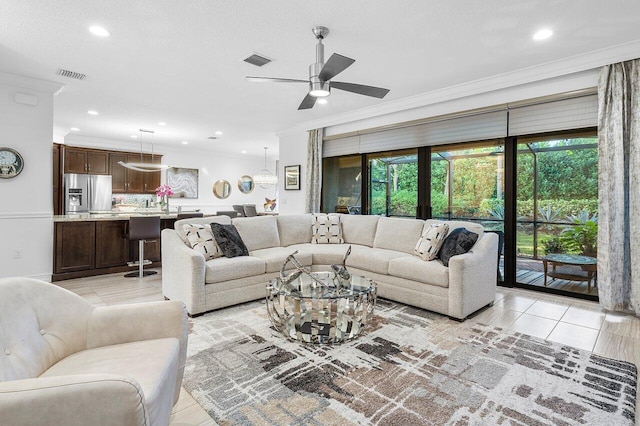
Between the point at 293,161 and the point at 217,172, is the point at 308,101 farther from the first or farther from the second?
the point at 217,172

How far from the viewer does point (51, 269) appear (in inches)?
187

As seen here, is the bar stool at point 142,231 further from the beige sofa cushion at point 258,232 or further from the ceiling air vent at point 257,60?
the ceiling air vent at point 257,60

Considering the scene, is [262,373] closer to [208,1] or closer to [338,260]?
[338,260]

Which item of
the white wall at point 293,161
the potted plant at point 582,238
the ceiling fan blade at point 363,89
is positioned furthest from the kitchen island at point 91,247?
the potted plant at point 582,238

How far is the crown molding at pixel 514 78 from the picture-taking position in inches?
132

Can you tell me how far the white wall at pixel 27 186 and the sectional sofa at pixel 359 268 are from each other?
211 cm

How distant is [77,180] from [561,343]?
363 inches

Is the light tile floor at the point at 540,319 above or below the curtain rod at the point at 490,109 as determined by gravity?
below

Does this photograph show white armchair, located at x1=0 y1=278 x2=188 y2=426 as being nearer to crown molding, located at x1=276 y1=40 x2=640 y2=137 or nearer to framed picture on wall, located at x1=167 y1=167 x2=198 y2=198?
crown molding, located at x1=276 y1=40 x2=640 y2=137

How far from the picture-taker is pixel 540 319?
325cm

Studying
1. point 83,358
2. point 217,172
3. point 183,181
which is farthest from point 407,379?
point 217,172

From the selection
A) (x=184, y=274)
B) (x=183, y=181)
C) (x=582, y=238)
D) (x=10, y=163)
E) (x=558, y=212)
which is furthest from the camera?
(x=183, y=181)

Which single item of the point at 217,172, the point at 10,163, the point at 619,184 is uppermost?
the point at 217,172

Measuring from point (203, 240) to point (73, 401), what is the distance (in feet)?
9.20
